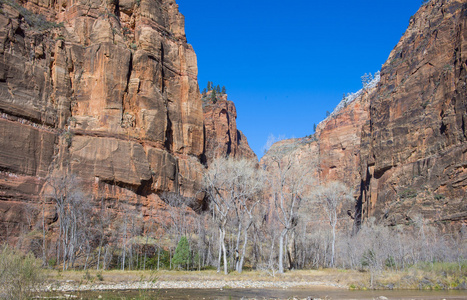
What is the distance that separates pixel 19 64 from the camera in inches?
2048

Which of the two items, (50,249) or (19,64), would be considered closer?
(50,249)

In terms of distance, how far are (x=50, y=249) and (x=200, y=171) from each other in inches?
1195

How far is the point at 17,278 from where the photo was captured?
11.4 m

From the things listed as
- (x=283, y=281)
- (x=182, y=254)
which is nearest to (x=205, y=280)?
(x=283, y=281)

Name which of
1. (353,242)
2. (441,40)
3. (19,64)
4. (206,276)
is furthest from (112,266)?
(441,40)

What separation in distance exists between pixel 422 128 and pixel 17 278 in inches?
3060

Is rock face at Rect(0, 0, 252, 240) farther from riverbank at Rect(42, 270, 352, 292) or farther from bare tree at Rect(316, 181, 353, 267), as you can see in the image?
bare tree at Rect(316, 181, 353, 267)

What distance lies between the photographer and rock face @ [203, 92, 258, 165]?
104838 millimetres

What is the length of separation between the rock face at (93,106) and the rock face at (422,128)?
77.9 feet

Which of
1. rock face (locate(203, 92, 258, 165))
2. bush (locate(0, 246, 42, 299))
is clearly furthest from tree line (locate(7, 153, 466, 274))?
rock face (locate(203, 92, 258, 165))

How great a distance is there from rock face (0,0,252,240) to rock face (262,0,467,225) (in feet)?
77.9

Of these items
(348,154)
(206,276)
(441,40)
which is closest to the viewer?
Result: (206,276)

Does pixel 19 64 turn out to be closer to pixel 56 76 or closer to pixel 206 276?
pixel 56 76

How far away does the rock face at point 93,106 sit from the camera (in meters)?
49.5
